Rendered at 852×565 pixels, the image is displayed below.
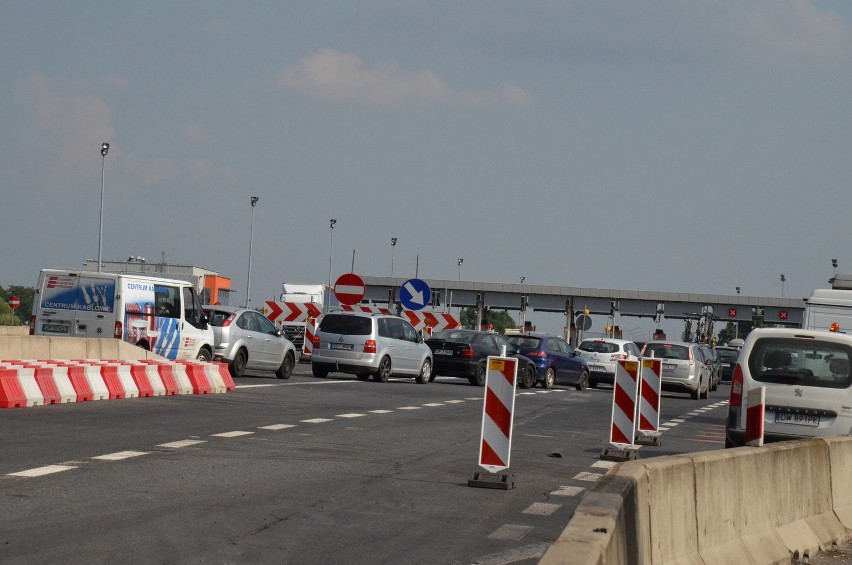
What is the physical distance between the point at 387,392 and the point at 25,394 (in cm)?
1107

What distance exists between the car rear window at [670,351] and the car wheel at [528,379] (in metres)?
3.48

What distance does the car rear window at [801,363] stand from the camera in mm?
16438

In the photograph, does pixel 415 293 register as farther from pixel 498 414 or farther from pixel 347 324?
pixel 498 414

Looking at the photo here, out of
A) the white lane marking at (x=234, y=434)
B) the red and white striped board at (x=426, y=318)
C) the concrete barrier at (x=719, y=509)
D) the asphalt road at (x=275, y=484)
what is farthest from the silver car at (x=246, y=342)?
the concrete barrier at (x=719, y=509)

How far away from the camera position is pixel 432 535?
9.33 metres

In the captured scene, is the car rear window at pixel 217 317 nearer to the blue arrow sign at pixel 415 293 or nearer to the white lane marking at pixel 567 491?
the blue arrow sign at pixel 415 293

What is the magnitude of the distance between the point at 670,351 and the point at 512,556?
31575 mm

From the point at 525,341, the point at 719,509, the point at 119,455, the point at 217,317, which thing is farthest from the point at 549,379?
the point at 719,509

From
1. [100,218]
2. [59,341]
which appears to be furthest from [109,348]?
[100,218]

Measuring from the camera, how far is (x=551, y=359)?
1555 inches

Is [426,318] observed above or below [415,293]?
below

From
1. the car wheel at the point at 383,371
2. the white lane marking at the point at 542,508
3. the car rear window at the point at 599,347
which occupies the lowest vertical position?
the car wheel at the point at 383,371

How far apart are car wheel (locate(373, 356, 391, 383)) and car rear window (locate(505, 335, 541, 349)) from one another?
5.92 metres

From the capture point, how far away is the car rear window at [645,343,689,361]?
39.2 metres
